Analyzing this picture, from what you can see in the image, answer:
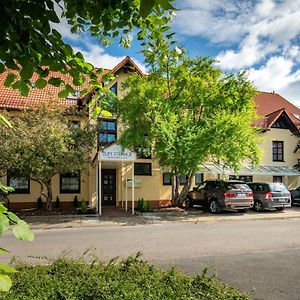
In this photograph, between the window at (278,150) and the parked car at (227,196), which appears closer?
the parked car at (227,196)

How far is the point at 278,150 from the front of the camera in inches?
1243

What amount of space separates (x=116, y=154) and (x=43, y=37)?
Result: 17.3 m

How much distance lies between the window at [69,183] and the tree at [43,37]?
67.1 feet

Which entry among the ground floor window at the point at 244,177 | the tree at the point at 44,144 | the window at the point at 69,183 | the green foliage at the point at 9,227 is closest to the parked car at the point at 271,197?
the ground floor window at the point at 244,177

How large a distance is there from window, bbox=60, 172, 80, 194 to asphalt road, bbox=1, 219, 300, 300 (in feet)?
25.9

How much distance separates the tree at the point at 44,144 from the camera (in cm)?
1667

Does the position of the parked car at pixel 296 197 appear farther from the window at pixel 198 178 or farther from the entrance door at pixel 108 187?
the entrance door at pixel 108 187

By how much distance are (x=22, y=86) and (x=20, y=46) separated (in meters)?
0.27

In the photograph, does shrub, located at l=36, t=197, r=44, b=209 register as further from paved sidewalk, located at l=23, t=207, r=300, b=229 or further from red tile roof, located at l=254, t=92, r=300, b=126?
red tile roof, located at l=254, t=92, r=300, b=126

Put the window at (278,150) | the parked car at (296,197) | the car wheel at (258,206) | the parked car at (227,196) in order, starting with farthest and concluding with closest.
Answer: the window at (278,150)
the parked car at (296,197)
the car wheel at (258,206)
the parked car at (227,196)

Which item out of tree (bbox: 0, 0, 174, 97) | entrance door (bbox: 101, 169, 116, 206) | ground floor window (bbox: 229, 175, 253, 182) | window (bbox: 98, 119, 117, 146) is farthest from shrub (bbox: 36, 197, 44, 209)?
tree (bbox: 0, 0, 174, 97)

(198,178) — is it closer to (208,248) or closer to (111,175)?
(111,175)

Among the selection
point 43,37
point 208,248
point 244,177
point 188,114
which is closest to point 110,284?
point 43,37

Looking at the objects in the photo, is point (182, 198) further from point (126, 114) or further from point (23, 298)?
point (23, 298)
